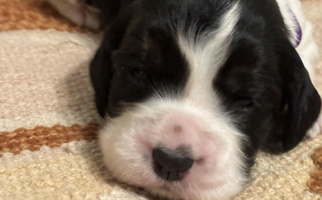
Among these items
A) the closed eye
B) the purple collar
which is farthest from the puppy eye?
the purple collar

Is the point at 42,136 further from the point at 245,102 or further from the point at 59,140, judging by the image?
the point at 245,102

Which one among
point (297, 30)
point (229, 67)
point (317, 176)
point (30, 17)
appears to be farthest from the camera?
point (30, 17)

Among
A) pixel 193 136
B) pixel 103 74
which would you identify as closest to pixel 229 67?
pixel 193 136

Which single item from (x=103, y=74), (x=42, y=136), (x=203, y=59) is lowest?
(x=42, y=136)

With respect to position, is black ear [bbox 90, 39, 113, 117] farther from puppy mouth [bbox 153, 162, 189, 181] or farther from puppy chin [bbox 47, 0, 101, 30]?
puppy chin [bbox 47, 0, 101, 30]

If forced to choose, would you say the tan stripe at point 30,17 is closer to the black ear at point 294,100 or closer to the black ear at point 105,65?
the black ear at point 105,65

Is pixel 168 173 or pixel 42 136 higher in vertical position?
pixel 168 173

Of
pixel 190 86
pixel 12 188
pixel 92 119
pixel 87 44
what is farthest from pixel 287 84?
pixel 87 44
